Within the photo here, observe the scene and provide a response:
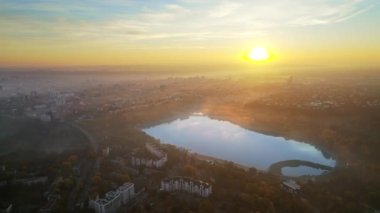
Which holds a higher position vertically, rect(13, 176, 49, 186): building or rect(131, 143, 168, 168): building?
rect(131, 143, 168, 168): building

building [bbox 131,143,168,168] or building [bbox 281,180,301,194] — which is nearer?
building [bbox 281,180,301,194]

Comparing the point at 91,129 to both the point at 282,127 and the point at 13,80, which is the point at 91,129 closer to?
the point at 282,127

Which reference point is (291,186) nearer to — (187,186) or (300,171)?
(300,171)

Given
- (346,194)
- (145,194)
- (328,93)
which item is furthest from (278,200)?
(328,93)

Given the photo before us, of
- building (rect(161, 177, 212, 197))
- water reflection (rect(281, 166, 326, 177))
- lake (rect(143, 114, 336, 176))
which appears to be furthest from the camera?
lake (rect(143, 114, 336, 176))

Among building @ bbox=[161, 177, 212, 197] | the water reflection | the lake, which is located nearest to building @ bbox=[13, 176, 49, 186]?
building @ bbox=[161, 177, 212, 197]

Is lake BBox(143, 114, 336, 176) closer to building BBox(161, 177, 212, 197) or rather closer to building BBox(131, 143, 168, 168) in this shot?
building BBox(131, 143, 168, 168)

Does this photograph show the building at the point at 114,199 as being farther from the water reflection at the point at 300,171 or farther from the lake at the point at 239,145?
the water reflection at the point at 300,171

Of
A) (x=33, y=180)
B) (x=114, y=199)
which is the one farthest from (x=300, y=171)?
(x=33, y=180)
